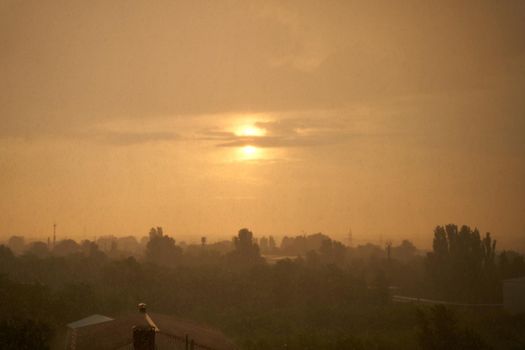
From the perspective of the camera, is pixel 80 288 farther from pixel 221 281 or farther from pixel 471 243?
pixel 471 243

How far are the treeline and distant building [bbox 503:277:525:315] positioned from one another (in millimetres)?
2201

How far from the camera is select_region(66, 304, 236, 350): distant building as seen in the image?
24031 mm

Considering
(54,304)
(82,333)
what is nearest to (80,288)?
(54,304)

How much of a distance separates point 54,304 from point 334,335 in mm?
21606

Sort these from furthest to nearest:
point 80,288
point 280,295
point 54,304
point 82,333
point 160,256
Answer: point 160,256, point 280,295, point 80,288, point 54,304, point 82,333

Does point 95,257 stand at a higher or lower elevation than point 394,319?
higher

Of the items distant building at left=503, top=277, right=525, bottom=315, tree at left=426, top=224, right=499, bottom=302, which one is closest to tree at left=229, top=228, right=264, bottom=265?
tree at left=426, top=224, right=499, bottom=302

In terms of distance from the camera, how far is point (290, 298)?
200ft

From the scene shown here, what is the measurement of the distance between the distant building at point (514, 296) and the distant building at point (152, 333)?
34435mm

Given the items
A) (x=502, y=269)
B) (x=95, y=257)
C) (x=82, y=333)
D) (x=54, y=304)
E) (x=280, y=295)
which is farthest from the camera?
(x=95, y=257)

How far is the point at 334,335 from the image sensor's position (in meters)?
41.6

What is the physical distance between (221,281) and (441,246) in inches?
1234

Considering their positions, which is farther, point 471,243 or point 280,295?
point 471,243

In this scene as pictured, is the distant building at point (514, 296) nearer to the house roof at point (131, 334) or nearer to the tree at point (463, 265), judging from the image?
the tree at point (463, 265)
